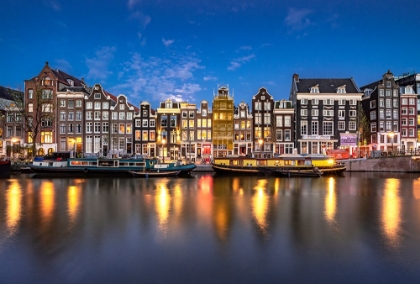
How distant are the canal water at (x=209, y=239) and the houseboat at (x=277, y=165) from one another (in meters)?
20.7

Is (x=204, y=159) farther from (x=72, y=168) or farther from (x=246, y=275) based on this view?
(x=246, y=275)

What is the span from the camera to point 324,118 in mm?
64688

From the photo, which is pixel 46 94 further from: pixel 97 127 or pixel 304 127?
pixel 304 127

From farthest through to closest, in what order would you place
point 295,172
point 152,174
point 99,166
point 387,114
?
point 387,114
point 99,166
point 295,172
point 152,174

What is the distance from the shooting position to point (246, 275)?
1077cm

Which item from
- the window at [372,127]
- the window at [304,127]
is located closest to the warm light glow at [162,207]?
the window at [304,127]

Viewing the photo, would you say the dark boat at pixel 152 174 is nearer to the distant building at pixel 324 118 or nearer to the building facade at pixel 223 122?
the building facade at pixel 223 122

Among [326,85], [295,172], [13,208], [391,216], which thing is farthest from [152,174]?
[326,85]

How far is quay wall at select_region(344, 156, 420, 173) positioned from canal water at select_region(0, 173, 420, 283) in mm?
30471

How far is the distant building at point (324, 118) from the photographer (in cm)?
6412

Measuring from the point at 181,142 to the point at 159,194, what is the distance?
36081mm

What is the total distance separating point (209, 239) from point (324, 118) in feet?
186

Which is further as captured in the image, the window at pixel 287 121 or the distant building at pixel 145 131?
the window at pixel 287 121

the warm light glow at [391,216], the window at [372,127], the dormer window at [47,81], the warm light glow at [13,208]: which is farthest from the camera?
the window at [372,127]
